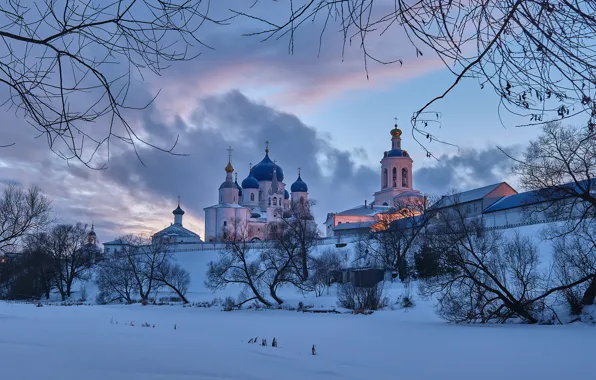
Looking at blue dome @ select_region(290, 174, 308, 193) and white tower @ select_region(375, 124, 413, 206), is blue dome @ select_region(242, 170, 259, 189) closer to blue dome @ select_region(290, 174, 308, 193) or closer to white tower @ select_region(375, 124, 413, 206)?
blue dome @ select_region(290, 174, 308, 193)

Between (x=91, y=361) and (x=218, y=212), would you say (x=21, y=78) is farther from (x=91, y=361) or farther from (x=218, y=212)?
(x=218, y=212)

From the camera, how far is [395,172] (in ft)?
285

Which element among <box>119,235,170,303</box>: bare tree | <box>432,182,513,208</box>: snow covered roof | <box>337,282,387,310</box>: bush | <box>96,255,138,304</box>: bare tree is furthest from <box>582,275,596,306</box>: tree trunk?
<box>432,182,513,208</box>: snow covered roof

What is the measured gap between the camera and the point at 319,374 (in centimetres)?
688

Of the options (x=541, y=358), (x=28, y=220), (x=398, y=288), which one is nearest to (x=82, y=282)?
(x=398, y=288)

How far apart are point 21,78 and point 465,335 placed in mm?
12671

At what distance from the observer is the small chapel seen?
274 ft

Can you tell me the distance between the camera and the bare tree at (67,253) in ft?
176

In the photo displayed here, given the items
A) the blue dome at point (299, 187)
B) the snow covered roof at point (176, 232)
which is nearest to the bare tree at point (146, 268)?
the snow covered roof at point (176, 232)

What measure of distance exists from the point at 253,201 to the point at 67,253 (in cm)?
3726

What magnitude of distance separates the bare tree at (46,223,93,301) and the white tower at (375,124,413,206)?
4321cm

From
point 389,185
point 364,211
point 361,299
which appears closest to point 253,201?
point 364,211

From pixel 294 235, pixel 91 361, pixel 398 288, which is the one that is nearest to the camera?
pixel 91 361

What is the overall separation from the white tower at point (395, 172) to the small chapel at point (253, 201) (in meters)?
12.0
